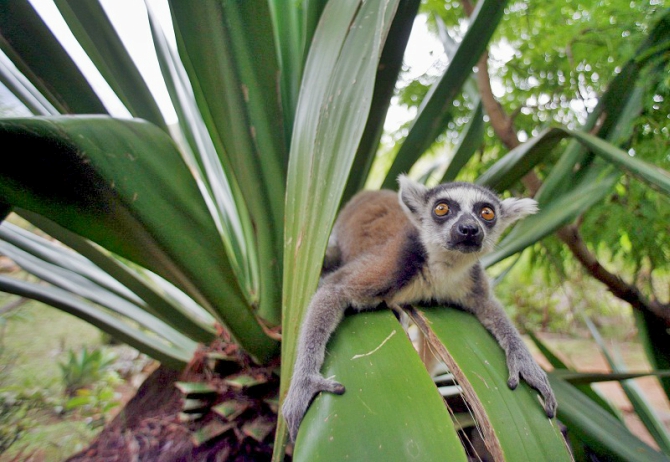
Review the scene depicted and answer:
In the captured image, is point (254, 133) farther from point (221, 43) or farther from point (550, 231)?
point (550, 231)

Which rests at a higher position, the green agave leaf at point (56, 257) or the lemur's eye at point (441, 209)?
the green agave leaf at point (56, 257)

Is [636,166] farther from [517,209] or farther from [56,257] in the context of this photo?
[56,257]

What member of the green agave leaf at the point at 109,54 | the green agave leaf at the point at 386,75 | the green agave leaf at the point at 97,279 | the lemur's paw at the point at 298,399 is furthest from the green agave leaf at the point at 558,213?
the green agave leaf at the point at 109,54

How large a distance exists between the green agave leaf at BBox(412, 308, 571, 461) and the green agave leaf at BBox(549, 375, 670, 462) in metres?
0.33

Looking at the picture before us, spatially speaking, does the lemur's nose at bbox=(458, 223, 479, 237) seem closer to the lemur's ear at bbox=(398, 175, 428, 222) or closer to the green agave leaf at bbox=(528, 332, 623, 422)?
the lemur's ear at bbox=(398, 175, 428, 222)

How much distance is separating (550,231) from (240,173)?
119 centimetres

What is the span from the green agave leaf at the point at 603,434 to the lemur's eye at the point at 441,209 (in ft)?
2.60

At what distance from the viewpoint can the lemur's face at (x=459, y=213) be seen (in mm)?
1519

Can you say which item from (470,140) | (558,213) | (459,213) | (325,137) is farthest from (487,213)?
(325,137)

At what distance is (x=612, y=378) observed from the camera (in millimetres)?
1281

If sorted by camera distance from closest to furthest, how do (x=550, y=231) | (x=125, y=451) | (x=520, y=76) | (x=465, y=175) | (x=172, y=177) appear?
(x=172, y=177) < (x=125, y=451) < (x=550, y=231) < (x=520, y=76) < (x=465, y=175)

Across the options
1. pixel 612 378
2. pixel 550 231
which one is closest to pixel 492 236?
pixel 550 231

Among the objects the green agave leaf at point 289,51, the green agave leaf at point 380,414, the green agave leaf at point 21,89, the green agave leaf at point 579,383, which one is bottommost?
the green agave leaf at point 579,383

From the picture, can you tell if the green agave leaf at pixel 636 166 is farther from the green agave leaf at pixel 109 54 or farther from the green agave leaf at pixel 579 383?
the green agave leaf at pixel 109 54
